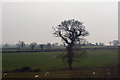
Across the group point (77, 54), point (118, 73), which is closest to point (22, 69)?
point (77, 54)

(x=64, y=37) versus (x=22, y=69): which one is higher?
(x=64, y=37)

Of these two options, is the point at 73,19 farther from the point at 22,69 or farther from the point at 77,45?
the point at 22,69

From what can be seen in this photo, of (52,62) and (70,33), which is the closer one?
(70,33)

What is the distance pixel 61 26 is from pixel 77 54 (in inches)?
174

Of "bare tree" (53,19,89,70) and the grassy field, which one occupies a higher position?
"bare tree" (53,19,89,70)

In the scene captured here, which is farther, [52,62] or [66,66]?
[52,62]

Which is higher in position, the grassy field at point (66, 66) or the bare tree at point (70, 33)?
the bare tree at point (70, 33)

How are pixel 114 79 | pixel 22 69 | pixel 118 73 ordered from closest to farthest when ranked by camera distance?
1. pixel 114 79
2. pixel 118 73
3. pixel 22 69

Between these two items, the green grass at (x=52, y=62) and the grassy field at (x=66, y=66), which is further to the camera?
the green grass at (x=52, y=62)

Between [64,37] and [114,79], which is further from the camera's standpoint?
[64,37]

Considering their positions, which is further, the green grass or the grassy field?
the green grass

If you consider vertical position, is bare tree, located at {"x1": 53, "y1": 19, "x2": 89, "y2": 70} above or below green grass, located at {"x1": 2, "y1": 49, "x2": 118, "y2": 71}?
above

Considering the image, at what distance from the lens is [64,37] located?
2472 cm

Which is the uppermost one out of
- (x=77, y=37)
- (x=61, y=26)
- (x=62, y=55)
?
(x=61, y=26)
